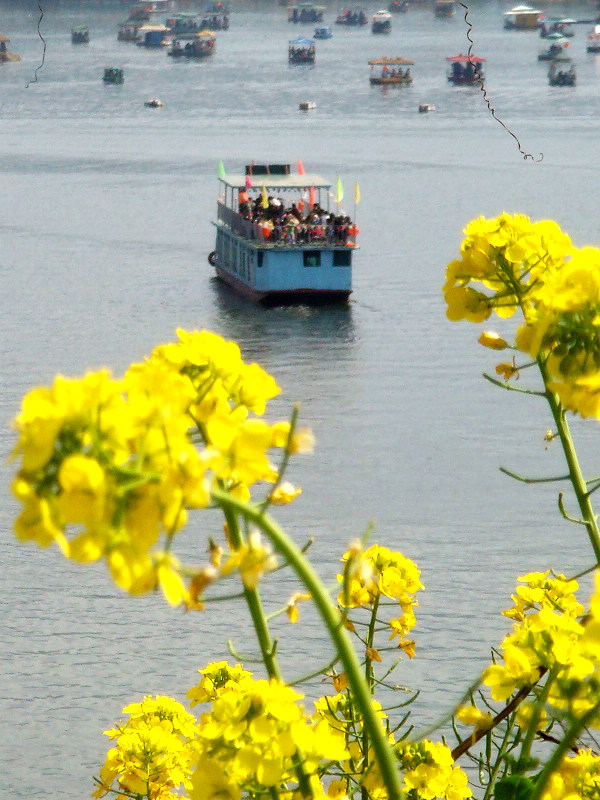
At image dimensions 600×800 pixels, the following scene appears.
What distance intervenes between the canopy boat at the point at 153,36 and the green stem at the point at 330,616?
145413 millimetres

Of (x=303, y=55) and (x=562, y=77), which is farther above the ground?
(x=562, y=77)

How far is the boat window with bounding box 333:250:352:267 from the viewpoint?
135 feet

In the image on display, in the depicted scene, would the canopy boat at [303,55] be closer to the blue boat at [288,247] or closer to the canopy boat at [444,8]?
the canopy boat at [444,8]

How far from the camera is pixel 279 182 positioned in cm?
4259

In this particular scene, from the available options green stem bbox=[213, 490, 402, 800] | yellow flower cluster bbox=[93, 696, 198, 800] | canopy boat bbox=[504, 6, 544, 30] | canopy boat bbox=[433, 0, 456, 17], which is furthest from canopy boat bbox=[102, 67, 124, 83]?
green stem bbox=[213, 490, 402, 800]

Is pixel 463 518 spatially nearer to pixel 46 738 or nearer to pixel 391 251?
pixel 46 738

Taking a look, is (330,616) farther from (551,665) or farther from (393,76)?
(393,76)

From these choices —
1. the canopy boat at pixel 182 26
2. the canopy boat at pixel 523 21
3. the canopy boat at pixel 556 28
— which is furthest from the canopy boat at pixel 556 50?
the canopy boat at pixel 182 26

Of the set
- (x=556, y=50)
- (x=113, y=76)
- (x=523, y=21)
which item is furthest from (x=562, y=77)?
(x=523, y=21)

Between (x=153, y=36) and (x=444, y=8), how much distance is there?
5118 cm

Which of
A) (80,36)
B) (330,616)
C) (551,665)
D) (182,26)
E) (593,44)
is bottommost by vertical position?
(80,36)

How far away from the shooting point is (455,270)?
268cm

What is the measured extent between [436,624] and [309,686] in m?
2.87

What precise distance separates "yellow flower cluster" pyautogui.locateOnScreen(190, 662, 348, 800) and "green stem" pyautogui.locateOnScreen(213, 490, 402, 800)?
0.22 metres
